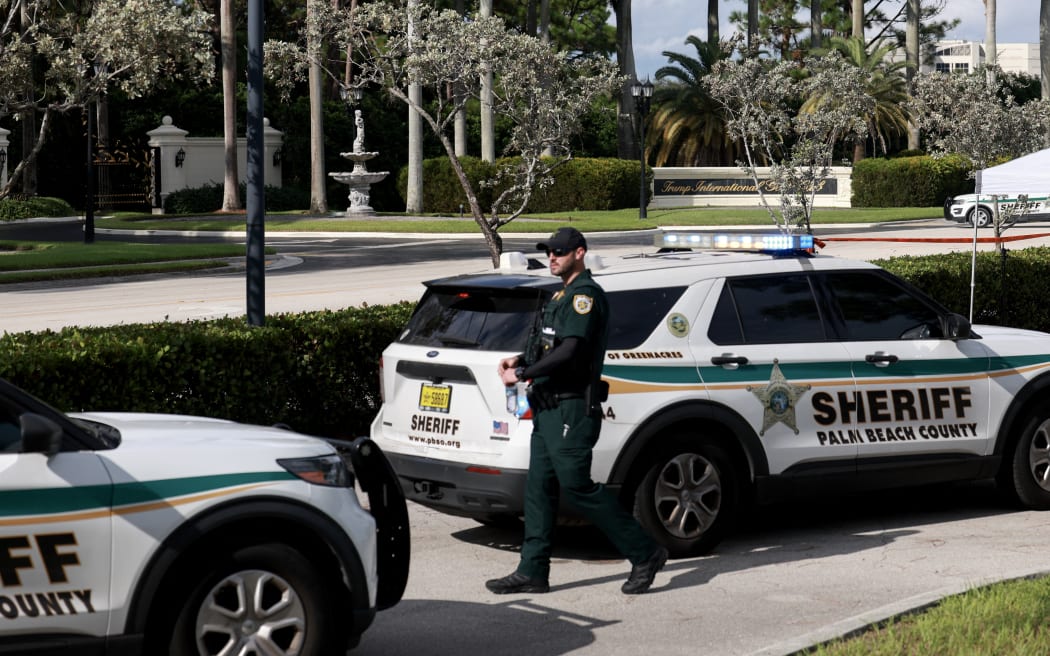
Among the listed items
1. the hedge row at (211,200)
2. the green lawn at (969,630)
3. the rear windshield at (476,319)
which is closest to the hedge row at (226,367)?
the rear windshield at (476,319)

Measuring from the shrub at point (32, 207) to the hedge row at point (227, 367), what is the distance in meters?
39.5

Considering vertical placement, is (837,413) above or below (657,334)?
below

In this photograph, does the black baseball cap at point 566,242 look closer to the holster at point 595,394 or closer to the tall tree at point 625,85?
the holster at point 595,394

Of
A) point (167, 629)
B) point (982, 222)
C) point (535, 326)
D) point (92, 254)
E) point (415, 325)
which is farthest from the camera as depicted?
point (982, 222)

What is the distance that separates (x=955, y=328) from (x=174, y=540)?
529 cm

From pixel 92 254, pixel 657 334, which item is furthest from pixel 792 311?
pixel 92 254

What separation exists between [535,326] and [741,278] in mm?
1513

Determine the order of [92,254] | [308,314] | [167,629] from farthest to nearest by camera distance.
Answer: [92,254] → [308,314] → [167,629]

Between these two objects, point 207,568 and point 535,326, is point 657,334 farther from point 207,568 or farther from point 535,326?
point 207,568

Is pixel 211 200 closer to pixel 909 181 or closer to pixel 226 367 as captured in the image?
pixel 909 181

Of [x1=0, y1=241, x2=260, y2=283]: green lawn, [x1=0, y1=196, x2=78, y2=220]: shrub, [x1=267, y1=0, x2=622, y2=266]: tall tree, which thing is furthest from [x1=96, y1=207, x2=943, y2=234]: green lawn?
[x1=267, y1=0, x2=622, y2=266]: tall tree

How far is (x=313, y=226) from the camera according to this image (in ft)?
145

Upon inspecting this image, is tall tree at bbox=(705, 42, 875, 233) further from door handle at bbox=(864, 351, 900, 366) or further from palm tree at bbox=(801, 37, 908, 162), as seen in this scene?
palm tree at bbox=(801, 37, 908, 162)

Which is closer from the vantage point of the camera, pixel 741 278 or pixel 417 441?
pixel 417 441
